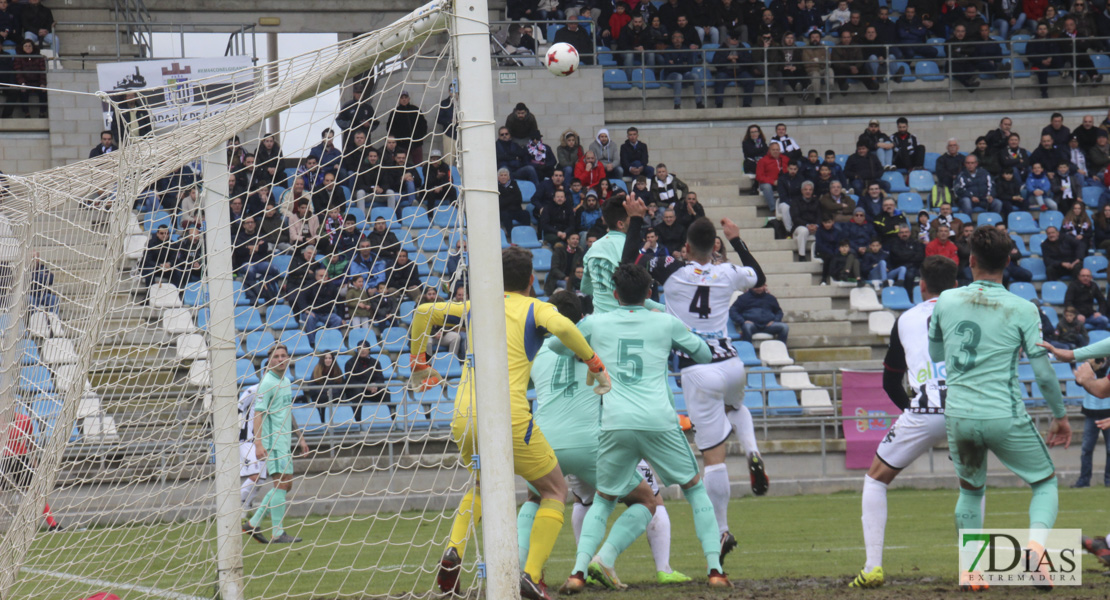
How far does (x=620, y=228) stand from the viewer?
28.0 ft

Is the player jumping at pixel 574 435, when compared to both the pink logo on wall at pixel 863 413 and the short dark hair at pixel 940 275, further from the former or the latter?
the pink logo on wall at pixel 863 413

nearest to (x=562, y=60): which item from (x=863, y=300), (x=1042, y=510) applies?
(x=1042, y=510)

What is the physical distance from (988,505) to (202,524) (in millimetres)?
8638

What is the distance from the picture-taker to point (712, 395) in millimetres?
8266

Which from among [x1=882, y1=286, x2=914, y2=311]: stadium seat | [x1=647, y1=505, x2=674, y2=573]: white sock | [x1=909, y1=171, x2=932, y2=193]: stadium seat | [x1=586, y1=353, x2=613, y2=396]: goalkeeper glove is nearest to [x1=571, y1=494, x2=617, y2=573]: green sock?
[x1=647, y1=505, x2=674, y2=573]: white sock

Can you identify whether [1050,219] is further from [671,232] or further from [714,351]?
[714,351]

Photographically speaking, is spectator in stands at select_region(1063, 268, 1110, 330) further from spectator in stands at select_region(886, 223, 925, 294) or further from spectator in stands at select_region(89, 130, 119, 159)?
spectator in stands at select_region(89, 130, 119, 159)

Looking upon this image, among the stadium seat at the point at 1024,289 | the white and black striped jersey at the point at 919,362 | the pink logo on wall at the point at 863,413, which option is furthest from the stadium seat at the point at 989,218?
the white and black striped jersey at the point at 919,362

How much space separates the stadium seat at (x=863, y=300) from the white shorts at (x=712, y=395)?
11184 millimetres

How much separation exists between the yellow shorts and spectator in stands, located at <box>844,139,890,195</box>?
15.6 metres

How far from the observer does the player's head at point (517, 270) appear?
6.94 meters

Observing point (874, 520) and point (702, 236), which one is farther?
point (702, 236)

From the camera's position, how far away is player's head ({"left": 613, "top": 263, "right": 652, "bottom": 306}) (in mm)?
7207

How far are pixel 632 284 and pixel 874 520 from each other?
202 cm
